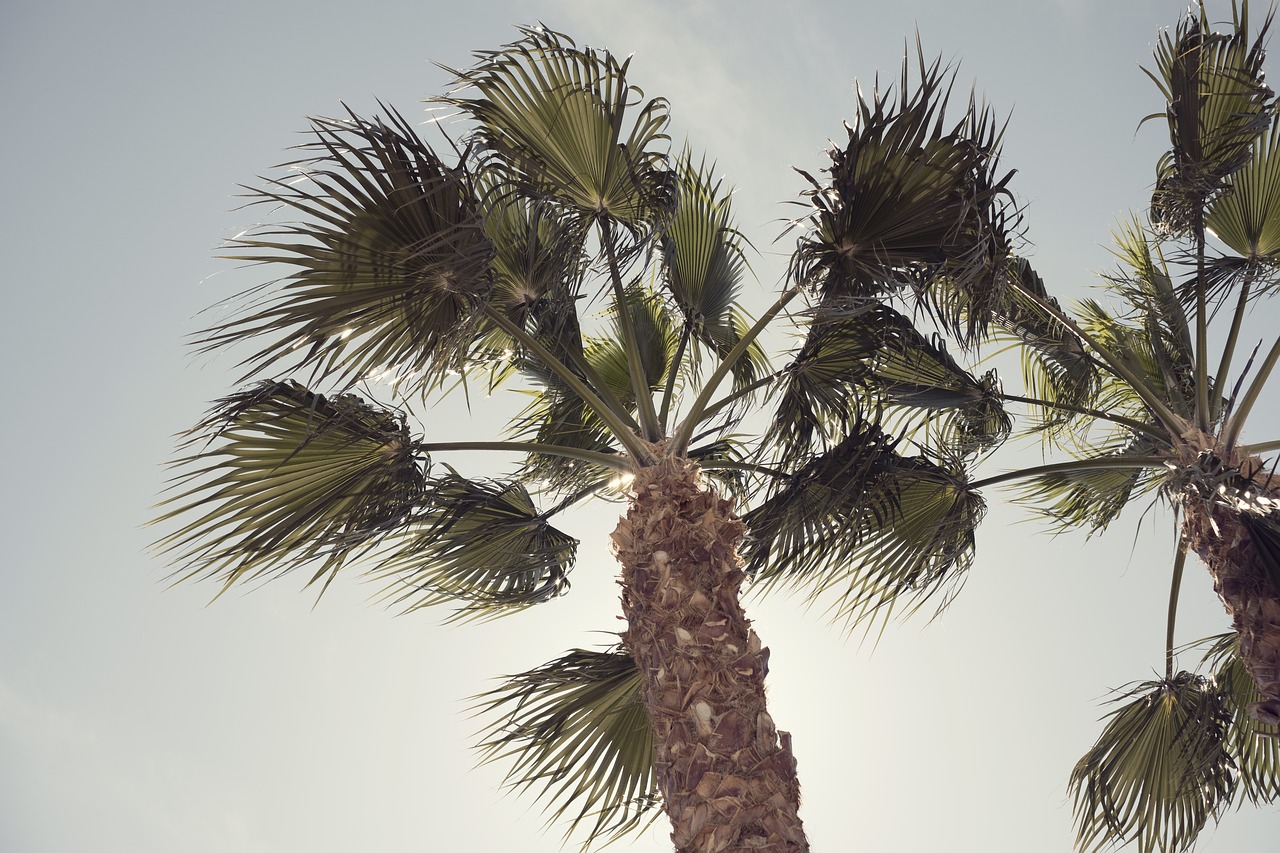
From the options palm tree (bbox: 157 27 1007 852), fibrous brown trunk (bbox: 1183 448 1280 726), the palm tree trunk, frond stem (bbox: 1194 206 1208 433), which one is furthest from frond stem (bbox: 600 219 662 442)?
frond stem (bbox: 1194 206 1208 433)

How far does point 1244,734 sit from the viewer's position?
546cm

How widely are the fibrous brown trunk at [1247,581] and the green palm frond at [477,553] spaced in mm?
3406

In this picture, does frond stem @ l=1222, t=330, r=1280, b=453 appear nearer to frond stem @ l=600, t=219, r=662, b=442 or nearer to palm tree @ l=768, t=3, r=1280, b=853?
palm tree @ l=768, t=3, r=1280, b=853

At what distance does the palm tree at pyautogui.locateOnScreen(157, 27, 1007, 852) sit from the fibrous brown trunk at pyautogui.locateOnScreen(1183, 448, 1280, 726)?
47.7 inches

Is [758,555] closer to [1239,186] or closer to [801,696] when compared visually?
[1239,186]

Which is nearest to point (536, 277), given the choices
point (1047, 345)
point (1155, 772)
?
point (1047, 345)

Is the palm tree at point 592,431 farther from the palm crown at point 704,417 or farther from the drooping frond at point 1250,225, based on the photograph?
the drooping frond at point 1250,225

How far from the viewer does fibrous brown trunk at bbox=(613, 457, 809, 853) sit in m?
3.21

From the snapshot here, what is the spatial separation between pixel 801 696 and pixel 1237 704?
19.5ft

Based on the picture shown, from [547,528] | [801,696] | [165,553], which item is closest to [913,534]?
[547,528]

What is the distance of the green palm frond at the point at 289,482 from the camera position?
361 cm

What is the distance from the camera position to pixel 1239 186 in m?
5.30

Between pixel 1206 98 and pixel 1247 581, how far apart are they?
2.64 meters

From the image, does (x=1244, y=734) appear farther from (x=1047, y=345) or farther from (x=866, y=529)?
(x=866, y=529)
